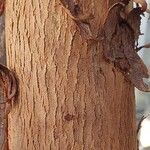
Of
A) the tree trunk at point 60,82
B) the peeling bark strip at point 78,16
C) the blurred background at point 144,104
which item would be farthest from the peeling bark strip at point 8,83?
the blurred background at point 144,104

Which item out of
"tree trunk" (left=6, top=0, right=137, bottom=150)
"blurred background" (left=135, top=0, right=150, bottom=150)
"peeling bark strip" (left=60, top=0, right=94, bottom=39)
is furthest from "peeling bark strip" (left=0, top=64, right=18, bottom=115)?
"blurred background" (left=135, top=0, right=150, bottom=150)

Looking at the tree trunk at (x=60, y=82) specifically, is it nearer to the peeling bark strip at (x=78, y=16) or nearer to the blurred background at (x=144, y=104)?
the peeling bark strip at (x=78, y=16)

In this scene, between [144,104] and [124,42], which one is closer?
[124,42]

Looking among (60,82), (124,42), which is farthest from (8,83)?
(124,42)

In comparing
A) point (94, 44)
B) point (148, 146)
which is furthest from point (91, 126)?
point (148, 146)

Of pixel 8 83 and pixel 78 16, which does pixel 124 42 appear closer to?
pixel 78 16

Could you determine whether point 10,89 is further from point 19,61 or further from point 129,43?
point 129,43
